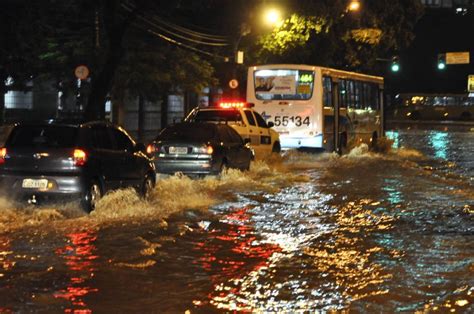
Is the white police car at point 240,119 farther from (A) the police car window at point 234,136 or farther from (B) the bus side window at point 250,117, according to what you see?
(A) the police car window at point 234,136

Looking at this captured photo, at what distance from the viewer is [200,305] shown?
6.98 m

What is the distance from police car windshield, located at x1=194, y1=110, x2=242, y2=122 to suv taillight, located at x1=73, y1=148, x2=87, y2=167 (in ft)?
32.7

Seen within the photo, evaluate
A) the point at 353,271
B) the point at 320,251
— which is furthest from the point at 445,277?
the point at 320,251

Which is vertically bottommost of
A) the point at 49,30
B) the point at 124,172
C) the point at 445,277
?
the point at 445,277

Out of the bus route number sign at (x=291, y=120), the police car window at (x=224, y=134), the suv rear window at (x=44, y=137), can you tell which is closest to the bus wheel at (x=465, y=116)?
the bus route number sign at (x=291, y=120)

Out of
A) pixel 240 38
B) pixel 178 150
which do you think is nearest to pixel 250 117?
pixel 178 150

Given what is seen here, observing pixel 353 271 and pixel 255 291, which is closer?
pixel 255 291

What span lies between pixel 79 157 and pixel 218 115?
10.4 metres

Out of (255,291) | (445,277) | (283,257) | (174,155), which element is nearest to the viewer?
(255,291)

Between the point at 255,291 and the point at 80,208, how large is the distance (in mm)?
5019

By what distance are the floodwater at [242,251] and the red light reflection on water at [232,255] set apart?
2 cm

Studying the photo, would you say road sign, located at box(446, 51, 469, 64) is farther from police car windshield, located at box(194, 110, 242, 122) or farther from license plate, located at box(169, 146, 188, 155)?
license plate, located at box(169, 146, 188, 155)

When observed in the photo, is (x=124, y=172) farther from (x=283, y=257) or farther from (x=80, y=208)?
(x=283, y=257)

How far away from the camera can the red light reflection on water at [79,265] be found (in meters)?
7.14
